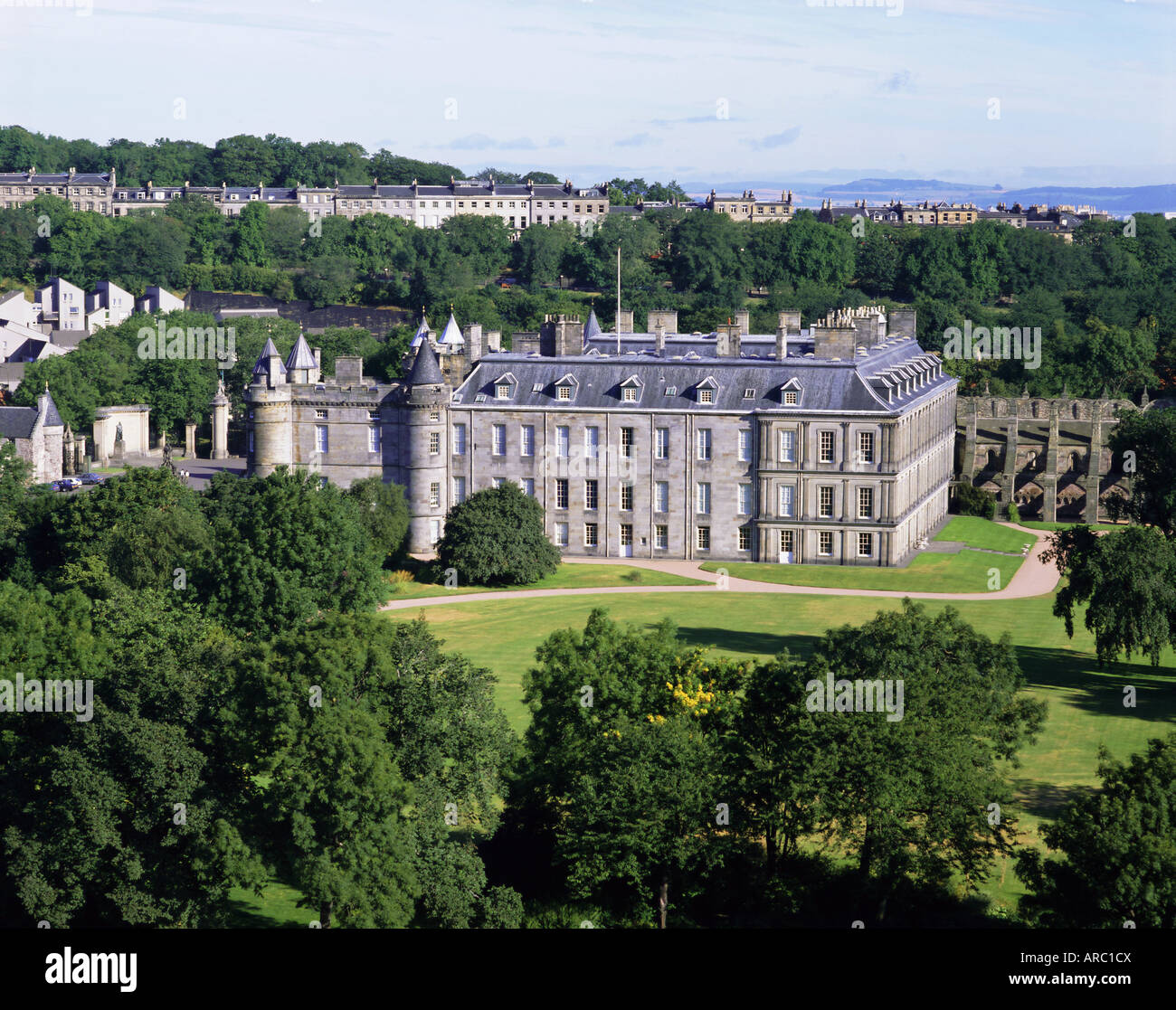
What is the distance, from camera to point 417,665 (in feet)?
147

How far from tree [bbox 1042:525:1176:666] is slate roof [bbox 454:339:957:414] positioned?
23368 millimetres

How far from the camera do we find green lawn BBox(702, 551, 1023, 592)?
8038 cm

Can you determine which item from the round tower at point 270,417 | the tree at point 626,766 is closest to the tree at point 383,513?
the round tower at point 270,417

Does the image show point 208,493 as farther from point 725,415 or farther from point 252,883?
point 252,883

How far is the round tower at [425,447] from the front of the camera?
87812mm

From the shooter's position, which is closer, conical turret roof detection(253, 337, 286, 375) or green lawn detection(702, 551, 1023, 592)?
green lawn detection(702, 551, 1023, 592)

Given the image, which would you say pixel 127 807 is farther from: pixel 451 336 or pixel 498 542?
pixel 451 336

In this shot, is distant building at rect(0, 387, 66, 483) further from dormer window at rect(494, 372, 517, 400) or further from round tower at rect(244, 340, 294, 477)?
dormer window at rect(494, 372, 517, 400)

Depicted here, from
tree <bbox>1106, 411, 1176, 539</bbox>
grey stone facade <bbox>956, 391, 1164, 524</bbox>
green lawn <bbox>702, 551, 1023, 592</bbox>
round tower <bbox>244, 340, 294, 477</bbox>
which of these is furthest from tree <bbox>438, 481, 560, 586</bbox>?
grey stone facade <bbox>956, 391, 1164, 524</bbox>

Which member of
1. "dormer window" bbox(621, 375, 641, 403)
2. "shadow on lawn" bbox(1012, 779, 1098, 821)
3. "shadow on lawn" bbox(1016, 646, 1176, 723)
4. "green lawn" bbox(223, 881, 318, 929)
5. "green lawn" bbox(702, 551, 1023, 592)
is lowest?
"green lawn" bbox(223, 881, 318, 929)

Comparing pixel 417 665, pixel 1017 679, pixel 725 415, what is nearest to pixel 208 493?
pixel 725 415

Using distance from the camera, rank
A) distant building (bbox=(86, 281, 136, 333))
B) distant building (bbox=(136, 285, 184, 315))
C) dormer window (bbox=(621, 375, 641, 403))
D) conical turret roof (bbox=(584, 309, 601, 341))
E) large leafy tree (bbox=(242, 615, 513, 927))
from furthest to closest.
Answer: distant building (bbox=(86, 281, 136, 333)), distant building (bbox=(136, 285, 184, 315)), conical turret roof (bbox=(584, 309, 601, 341)), dormer window (bbox=(621, 375, 641, 403)), large leafy tree (bbox=(242, 615, 513, 927))

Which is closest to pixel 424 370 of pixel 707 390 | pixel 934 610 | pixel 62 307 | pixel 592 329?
pixel 707 390
